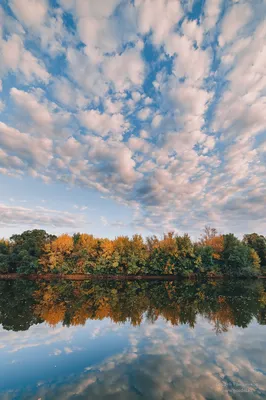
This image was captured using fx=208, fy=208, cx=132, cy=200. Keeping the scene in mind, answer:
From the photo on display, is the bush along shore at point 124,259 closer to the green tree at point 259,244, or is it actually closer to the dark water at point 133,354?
the green tree at point 259,244

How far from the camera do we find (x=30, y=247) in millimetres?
50875

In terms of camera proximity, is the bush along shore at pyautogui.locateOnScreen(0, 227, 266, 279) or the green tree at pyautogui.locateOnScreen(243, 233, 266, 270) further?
the green tree at pyautogui.locateOnScreen(243, 233, 266, 270)

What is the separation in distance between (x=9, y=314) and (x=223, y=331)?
14.7 meters

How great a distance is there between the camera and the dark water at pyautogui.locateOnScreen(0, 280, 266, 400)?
6.01m

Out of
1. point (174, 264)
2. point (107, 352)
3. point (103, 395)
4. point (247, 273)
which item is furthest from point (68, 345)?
point (247, 273)

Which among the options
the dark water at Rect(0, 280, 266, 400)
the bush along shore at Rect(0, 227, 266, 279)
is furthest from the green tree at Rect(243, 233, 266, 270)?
the dark water at Rect(0, 280, 266, 400)

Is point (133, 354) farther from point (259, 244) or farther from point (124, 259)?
point (259, 244)

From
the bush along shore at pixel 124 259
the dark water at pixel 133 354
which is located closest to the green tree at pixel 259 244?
the bush along shore at pixel 124 259

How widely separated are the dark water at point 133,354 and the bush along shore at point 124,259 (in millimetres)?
31399

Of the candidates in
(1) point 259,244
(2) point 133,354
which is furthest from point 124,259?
(1) point 259,244

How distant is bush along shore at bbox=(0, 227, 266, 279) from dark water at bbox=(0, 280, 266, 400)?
1236 inches

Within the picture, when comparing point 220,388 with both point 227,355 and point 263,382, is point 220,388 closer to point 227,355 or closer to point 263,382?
point 263,382

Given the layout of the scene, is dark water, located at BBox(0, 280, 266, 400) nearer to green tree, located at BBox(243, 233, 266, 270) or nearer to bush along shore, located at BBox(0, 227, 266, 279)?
bush along shore, located at BBox(0, 227, 266, 279)

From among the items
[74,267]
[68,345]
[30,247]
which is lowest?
[68,345]
